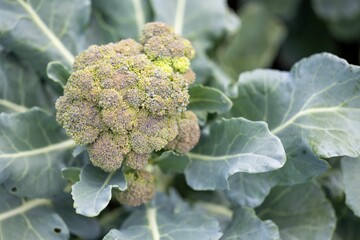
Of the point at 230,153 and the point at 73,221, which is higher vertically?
the point at 230,153

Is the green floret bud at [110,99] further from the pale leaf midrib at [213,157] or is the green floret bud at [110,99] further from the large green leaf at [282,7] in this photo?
the large green leaf at [282,7]

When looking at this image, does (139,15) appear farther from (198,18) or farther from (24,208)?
(24,208)

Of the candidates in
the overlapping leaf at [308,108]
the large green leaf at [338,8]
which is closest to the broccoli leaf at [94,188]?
the overlapping leaf at [308,108]

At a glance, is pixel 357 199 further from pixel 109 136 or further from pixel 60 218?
pixel 60 218

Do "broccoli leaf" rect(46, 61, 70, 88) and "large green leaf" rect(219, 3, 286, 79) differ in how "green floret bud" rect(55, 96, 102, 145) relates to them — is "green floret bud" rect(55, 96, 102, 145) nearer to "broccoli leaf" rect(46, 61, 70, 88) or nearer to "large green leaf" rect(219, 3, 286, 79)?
"broccoli leaf" rect(46, 61, 70, 88)

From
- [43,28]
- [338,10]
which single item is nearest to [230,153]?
[43,28]

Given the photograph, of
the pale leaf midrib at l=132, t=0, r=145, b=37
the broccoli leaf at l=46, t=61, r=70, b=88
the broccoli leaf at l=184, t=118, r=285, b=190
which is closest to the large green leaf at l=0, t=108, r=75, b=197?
the broccoli leaf at l=46, t=61, r=70, b=88
